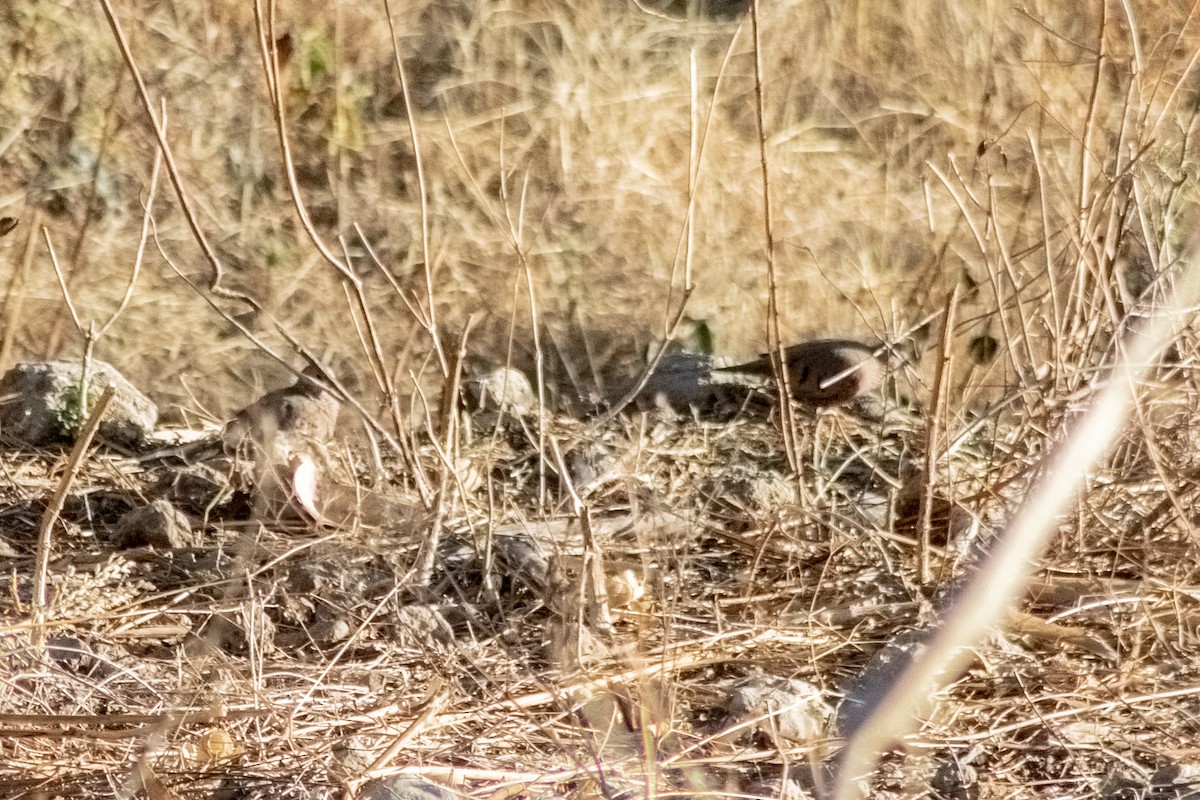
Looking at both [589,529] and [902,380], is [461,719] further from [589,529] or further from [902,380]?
[902,380]

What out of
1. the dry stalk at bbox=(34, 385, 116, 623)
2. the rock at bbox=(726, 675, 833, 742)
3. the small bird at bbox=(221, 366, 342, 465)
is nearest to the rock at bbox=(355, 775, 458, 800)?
the rock at bbox=(726, 675, 833, 742)

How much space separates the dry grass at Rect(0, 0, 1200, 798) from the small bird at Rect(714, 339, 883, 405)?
14 cm

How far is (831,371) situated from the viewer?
3844 mm

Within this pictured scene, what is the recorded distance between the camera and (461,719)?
234cm

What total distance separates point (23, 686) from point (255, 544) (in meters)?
0.53

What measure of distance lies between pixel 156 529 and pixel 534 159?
2.50 metres

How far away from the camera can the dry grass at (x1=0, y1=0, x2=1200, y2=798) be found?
236cm

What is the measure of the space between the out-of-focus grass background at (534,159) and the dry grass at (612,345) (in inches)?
0.6

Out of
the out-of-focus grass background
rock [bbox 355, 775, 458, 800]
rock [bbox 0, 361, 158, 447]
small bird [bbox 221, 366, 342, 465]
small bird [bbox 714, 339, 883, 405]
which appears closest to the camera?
rock [bbox 355, 775, 458, 800]

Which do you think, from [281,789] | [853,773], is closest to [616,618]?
[853,773]

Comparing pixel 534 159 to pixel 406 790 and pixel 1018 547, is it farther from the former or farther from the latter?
pixel 406 790

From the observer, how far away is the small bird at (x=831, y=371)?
3.82 m

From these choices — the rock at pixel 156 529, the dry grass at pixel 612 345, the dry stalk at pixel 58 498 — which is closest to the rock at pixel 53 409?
the dry grass at pixel 612 345

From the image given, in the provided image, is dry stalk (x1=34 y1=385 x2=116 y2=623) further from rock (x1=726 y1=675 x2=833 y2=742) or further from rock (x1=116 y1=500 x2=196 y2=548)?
rock (x1=726 y1=675 x2=833 y2=742)
